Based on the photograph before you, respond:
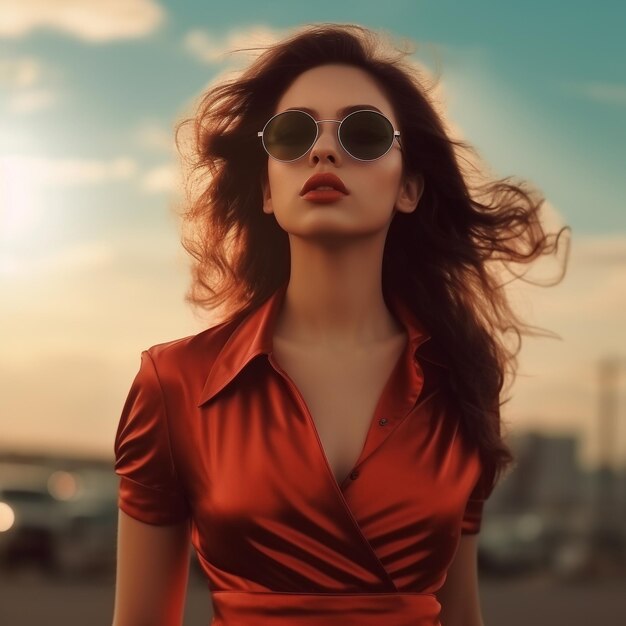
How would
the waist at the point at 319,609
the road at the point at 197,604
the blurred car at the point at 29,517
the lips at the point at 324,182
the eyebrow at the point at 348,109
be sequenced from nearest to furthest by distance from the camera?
the waist at the point at 319,609 → the lips at the point at 324,182 → the eyebrow at the point at 348,109 → the road at the point at 197,604 → the blurred car at the point at 29,517

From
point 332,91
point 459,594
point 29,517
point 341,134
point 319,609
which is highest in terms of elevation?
point 29,517

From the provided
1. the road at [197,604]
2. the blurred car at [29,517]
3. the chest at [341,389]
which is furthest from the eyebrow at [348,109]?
the blurred car at [29,517]

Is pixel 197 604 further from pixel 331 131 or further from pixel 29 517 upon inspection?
pixel 331 131

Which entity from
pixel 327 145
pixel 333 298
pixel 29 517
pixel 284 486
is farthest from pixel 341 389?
pixel 29 517

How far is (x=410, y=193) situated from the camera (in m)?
3.65

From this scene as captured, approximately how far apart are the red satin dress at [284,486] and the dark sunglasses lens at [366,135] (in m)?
0.53

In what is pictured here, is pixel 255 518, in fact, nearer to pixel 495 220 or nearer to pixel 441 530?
pixel 441 530

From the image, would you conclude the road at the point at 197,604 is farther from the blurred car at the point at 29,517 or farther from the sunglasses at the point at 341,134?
the sunglasses at the point at 341,134

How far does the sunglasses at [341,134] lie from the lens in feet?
10.9

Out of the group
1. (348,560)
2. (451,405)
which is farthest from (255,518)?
(451,405)

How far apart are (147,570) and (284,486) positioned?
52cm

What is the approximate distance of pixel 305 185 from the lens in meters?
3.31

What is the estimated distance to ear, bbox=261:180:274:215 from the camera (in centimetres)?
360

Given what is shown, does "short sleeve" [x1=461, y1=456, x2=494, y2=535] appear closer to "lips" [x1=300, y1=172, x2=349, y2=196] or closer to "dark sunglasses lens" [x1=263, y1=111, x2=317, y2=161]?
"lips" [x1=300, y1=172, x2=349, y2=196]
